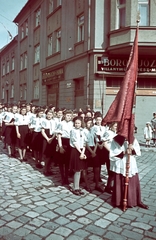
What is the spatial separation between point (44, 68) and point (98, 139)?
1623 cm

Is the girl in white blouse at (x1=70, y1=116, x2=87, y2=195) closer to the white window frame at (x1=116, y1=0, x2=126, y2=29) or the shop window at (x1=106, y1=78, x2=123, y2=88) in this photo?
the shop window at (x1=106, y1=78, x2=123, y2=88)

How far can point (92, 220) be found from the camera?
4285mm

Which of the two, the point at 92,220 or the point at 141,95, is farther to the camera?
the point at 141,95

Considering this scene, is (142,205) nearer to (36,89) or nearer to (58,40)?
(58,40)

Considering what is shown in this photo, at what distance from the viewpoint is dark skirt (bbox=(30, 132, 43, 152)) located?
7.97 metres

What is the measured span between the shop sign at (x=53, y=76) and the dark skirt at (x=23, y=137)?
10.2 metres

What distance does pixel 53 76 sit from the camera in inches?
789

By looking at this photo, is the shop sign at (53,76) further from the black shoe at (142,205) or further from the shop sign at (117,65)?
the black shoe at (142,205)

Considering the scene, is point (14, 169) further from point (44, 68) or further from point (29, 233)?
point (44, 68)

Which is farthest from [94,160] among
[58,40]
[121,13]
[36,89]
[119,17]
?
[36,89]

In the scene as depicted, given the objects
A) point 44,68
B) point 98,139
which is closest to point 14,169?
point 98,139

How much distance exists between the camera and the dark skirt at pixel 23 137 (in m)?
8.77

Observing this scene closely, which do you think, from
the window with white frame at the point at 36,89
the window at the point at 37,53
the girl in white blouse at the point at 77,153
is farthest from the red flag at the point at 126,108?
the window at the point at 37,53

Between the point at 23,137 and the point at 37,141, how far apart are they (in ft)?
2.81
